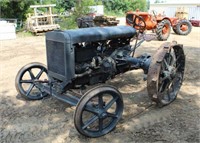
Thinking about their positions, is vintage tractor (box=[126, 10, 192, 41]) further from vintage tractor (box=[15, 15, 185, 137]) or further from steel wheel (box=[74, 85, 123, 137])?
steel wheel (box=[74, 85, 123, 137])

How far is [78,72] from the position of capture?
4070 millimetres

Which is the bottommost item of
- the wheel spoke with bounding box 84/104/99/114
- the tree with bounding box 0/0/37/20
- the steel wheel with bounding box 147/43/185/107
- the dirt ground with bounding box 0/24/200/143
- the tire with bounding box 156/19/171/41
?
the dirt ground with bounding box 0/24/200/143

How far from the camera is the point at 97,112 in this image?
3.45 m

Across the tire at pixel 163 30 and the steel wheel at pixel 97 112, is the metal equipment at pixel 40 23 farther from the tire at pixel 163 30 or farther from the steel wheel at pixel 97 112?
the steel wheel at pixel 97 112

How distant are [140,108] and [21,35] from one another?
35.6ft

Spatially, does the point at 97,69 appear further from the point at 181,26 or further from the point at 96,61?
the point at 181,26

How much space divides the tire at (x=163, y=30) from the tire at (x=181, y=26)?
1446 mm

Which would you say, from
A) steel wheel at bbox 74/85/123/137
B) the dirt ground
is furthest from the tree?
steel wheel at bbox 74/85/123/137

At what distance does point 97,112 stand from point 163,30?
29.1 ft

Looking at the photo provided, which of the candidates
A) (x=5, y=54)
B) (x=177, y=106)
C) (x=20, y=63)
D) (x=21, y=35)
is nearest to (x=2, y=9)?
(x=21, y=35)

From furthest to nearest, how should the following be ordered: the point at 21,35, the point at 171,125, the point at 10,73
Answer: the point at 21,35
the point at 10,73
the point at 171,125

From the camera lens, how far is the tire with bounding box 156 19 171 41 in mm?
10797

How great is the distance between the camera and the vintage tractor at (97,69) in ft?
11.5

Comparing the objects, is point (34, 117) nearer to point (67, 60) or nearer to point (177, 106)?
point (67, 60)
